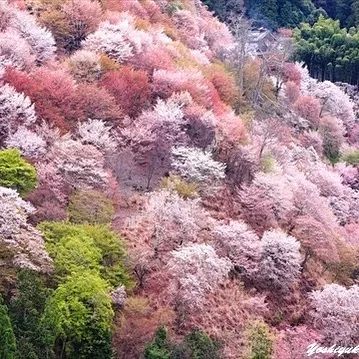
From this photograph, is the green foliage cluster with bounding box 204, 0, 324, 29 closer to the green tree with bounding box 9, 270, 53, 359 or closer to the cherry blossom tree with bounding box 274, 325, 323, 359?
the cherry blossom tree with bounding box 274, 325, 323, 359

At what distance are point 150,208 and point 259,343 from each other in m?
9.45

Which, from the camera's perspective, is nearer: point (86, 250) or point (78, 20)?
point (86, 250)

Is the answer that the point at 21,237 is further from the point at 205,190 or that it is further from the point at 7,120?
the point at 205,190

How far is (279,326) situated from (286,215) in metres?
8.03

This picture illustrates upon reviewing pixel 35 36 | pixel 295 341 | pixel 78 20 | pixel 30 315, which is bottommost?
pixel 295 341

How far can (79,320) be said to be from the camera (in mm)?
23500

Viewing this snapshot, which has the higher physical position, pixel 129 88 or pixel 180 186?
pixel 129 88

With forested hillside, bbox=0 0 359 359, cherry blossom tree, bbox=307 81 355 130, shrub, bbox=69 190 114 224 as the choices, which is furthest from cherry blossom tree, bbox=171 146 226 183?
cherry blossom tree, bbox=307 81 355 130

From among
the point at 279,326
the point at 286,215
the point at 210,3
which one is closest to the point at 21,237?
the point at 279,326

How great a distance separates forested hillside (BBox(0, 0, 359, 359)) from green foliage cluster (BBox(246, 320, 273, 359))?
9cm

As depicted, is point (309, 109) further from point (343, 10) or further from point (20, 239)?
point (343, 10)

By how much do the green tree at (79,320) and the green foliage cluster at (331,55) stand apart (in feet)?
190

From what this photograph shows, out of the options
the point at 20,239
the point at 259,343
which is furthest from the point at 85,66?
the point at 259,343

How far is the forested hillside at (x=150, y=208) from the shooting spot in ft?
81.3
